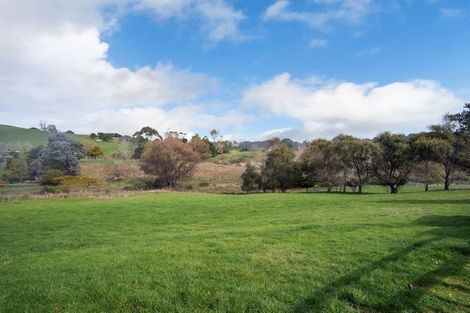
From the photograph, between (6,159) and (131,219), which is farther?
(6,159)

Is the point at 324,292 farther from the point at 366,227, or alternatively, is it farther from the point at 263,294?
the point at 366,227

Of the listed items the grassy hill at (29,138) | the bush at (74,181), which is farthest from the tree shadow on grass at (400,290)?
the grassy hill at (29,138)

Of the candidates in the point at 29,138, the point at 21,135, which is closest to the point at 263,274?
the point at 29,138

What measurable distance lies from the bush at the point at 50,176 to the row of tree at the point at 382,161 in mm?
35908

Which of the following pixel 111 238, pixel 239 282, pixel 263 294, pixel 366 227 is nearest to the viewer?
pixel 263 294

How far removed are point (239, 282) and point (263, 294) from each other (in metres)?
0.69

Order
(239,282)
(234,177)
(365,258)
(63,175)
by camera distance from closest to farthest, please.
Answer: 1. (239,282)
2. (365,258)
3. (63,175)
4. (234,177)

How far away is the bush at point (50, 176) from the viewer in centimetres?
5412

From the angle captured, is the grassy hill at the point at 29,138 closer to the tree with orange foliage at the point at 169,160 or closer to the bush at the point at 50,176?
the bush at the point at 50,176

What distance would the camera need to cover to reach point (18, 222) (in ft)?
62.0

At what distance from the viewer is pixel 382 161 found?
40.7 m

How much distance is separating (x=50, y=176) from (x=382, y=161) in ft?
172

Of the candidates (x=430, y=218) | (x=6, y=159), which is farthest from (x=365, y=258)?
(x=6, y=159)

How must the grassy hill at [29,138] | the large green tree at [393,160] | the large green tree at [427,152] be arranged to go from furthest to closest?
1. the grassy hill at [29,138]
2. the large green tree at [393,160]
3. the large green tree at [427,152]
